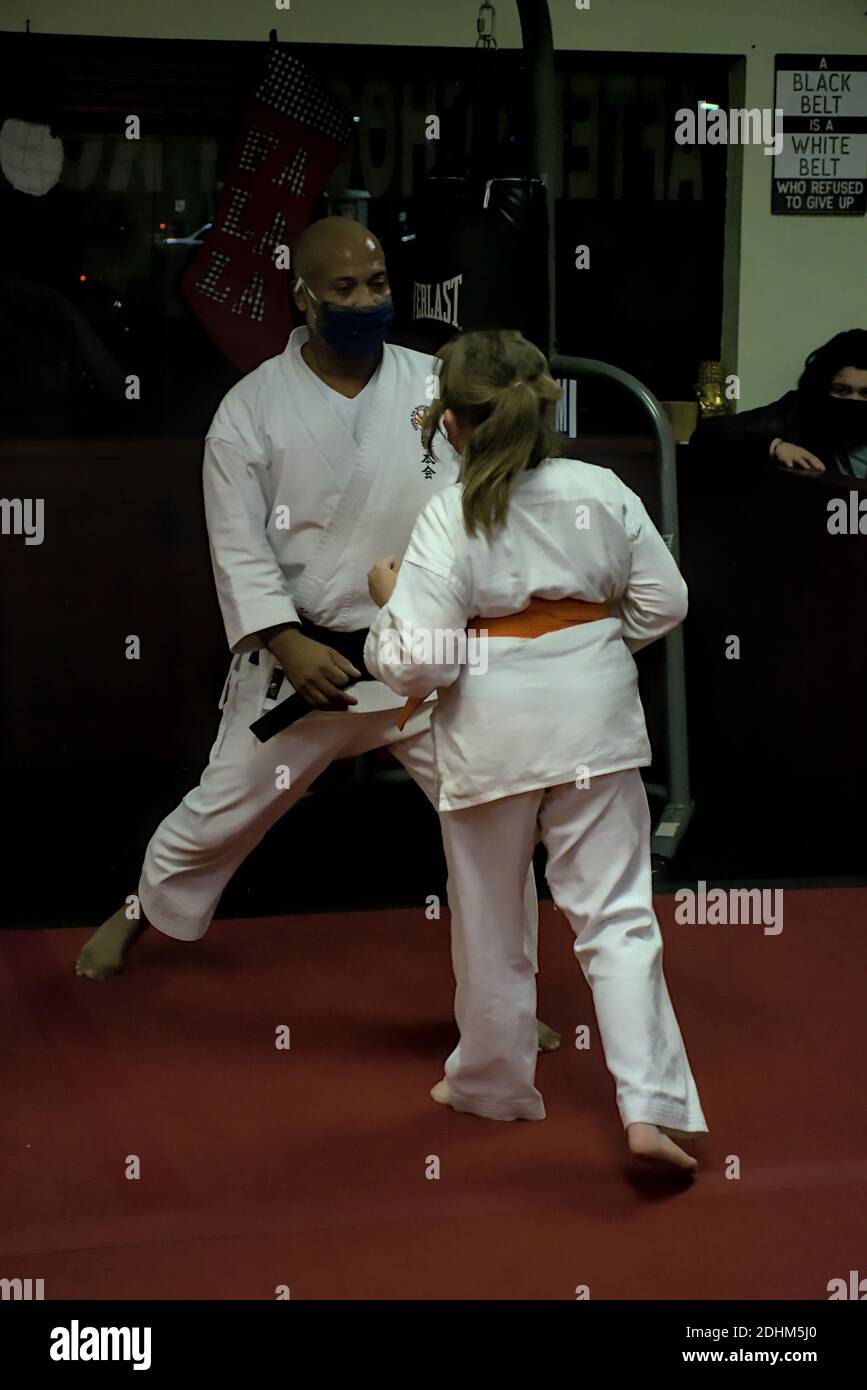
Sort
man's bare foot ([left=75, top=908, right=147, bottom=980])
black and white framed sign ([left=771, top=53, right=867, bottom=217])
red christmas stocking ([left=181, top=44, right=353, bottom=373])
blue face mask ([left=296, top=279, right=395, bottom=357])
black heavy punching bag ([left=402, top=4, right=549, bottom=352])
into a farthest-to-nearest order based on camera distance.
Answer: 1. black and white framed sign ([left=771, top=53, right=867, bottom=217])
2. red christmas stocking ([left=181, top=44, right=353, bottom=373])
3. black heavy punching bag ([left=402, top=4, right=549, bottom=352])
4. man's bare foot ([left=75, top=908, right=147, bottom=980])
5. blue face mask ([left=296, top=279, right=395, bottom=357])

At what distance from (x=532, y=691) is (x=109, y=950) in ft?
3.60

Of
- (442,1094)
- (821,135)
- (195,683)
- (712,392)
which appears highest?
(821,135)

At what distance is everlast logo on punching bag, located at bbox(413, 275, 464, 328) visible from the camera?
3207 mm

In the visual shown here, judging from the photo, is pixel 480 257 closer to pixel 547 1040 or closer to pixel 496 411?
pixel 496 411

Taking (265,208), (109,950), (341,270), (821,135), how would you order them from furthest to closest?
(821,135)
(265,208)
(109,950)
(341,270)

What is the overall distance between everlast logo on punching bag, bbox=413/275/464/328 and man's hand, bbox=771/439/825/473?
1016 millimetres

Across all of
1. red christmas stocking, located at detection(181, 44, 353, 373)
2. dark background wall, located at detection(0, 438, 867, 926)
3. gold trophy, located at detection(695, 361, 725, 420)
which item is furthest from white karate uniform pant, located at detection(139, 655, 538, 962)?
gold trophy, located at detection(695, 361, 725, 420)

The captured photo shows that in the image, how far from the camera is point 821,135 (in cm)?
477

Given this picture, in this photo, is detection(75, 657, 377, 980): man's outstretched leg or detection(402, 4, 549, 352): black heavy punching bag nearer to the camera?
detection(75, 657, 377, 980): man's outstretched leg

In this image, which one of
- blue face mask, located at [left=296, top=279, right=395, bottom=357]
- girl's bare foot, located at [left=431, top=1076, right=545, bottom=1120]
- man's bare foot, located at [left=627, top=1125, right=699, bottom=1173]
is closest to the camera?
man's bare foot, located at [left=627, top=1125, right=699, bottom=1173]

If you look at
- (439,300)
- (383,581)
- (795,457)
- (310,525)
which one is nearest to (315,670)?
(310,525)

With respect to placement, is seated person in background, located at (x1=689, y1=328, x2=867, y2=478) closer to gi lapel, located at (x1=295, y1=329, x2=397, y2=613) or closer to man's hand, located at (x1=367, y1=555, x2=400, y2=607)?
gi lapel, located at (x1=295, y1=329, x2=397, y2=613)

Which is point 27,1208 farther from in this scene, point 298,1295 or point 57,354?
point 57,354

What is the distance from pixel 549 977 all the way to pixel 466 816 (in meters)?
0.78
